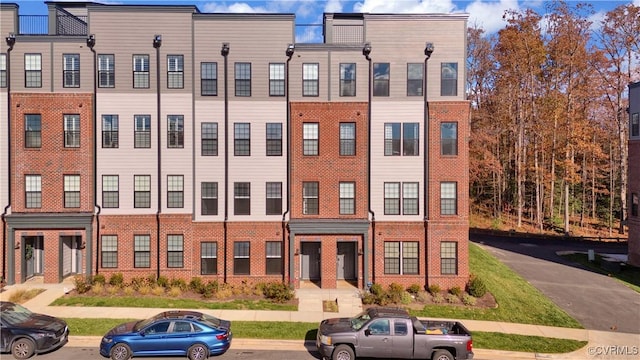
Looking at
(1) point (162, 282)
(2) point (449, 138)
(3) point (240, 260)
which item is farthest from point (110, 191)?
(2) point (449, 138)

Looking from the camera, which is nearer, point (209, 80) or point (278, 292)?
point (278, 292)

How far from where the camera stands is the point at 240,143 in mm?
23734

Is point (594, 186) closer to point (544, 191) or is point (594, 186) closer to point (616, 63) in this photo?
point (544, 191)

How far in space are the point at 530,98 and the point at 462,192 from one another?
96.3ft

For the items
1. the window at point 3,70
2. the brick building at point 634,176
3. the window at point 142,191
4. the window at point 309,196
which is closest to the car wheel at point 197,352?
the window at point 309,196

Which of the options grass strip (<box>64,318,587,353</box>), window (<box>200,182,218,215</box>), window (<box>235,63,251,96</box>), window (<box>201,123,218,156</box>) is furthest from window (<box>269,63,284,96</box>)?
grass strip (<box>64,318,587,353</box>)

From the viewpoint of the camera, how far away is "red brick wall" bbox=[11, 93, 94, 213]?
23078 mm

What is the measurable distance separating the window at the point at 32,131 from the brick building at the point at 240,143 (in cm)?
7

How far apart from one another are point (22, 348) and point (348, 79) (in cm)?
1807

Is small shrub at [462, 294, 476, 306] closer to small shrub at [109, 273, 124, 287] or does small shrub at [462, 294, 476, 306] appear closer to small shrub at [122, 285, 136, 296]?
small shrub at [122, 285, 136, 296]

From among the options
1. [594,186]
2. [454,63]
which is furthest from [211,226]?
[594,186]

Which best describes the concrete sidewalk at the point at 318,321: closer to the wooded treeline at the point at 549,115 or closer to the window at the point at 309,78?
the window at the point at 309,78

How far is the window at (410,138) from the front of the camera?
23719 millimetres

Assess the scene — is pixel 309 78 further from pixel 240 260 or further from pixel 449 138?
pixel 240 260
